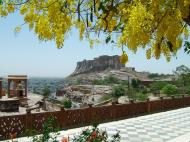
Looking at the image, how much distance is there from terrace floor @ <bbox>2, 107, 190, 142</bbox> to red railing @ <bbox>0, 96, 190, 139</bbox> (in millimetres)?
454

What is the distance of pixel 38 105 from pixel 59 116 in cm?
742

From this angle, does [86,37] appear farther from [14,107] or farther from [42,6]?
[14,107]

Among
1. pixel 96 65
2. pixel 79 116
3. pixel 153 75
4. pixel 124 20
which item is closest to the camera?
pixel 124 20

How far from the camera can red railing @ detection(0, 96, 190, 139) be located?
1142 cm

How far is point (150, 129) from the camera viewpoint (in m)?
14.2

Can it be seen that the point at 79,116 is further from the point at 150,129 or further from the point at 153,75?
the point at 153,75

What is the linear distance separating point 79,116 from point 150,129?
2567mm

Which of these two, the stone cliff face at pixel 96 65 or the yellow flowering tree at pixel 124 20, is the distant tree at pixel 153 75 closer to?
the stone cliff face at pixel 96 65

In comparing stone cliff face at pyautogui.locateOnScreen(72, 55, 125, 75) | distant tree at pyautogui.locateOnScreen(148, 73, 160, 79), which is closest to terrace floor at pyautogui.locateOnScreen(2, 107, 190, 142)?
distant tree at pyautogui.locateOnScreen(148, 73, 160, 79)

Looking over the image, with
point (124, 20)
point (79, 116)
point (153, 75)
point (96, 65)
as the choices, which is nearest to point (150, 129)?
point (79, 116)

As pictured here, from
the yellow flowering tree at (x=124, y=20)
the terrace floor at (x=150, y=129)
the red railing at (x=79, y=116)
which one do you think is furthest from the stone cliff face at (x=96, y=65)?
the yellow flowering tree at (x=124, y=20)

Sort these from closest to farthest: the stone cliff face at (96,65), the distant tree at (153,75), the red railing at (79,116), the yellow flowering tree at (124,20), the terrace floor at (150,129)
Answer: the yellow flowering tree at (124,20), the red railing at (79,116), the terrace floor at (150,129), the distant tree at (153,75), the stone cliff face at (96,65)

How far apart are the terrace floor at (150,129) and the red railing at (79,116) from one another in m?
0.45

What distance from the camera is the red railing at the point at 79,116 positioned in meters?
11.4
